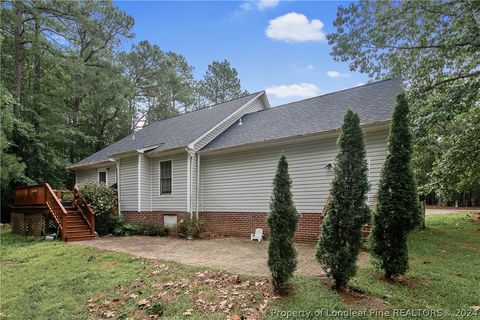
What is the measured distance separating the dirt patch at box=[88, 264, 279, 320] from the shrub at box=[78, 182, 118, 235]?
7468 mm

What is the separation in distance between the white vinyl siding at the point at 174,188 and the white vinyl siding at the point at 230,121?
864 mm

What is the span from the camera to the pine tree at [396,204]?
4.76 metres

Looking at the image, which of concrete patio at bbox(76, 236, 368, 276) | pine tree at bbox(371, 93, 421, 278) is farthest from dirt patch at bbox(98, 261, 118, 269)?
pine tree at bbox(371, 93, 421, 278)

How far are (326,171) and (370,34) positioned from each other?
524 cm

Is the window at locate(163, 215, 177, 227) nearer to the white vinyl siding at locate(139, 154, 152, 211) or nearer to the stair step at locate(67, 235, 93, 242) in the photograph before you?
the white vinyl siding at locate(139, 154, 152, 211)

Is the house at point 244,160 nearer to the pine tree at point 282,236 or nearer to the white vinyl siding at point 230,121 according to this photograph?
the white vinyl siding at point 230,121

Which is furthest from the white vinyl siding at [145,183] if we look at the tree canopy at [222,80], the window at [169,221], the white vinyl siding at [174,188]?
the tree canopy at [222,80]

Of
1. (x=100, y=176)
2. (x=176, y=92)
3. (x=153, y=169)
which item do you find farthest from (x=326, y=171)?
(x=176, y=92)

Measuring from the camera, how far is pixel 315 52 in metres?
12.3

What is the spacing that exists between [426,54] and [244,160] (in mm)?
7225

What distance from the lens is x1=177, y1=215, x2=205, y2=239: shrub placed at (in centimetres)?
1077

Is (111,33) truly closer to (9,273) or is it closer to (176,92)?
(176,92)

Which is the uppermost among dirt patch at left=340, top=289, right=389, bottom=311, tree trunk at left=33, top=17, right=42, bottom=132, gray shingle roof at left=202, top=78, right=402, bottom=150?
tree trunk at left=33, top=17, right=42, bottom=132

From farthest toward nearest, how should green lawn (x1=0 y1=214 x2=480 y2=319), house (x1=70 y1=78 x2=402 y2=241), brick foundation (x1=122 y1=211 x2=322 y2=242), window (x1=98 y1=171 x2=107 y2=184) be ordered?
1. window (x1=98 y1=171 x2=107 y2=184)
2. brick foundation (x1=122 y1=211 x2=322 y2=242)
3. house (x1=70 y1=78 x2=402 y2=241)
4. green lawn (x1=0 y1=214 x2=480 y2=319)
